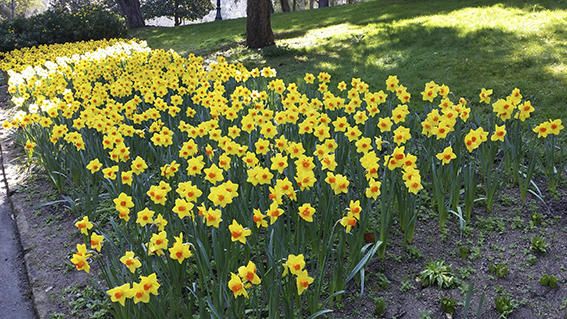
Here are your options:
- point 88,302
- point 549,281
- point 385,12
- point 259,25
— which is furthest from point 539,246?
point 385,12

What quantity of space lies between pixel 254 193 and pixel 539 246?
5.55 feet

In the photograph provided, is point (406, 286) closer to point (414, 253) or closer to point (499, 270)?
point (414, 253)

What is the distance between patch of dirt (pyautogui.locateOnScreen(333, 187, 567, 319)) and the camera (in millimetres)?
2422

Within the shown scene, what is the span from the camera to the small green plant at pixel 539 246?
9.09ft

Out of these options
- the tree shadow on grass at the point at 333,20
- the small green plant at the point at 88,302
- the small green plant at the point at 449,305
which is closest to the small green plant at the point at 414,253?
the small green plant at the point at 449,305

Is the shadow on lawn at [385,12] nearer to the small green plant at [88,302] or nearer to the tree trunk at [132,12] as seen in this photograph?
the small green plant at [88,302]

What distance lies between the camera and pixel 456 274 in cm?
267

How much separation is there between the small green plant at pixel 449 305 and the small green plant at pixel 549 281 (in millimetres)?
489

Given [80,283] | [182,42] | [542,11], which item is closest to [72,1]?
[182,42]

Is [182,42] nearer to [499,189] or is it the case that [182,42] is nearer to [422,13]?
[422,13]

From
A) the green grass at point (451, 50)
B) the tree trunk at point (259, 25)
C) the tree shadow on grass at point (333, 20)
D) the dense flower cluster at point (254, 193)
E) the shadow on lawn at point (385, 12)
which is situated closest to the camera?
the dense flower cluster at point (254, 193)

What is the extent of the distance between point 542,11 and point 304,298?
27.1ft

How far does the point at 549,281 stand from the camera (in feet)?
8.18

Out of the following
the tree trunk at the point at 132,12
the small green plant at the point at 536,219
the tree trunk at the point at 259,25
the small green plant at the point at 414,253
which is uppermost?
the tree trunk at the point at 132,12
